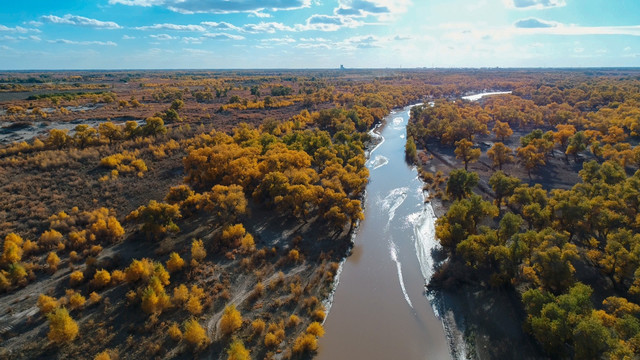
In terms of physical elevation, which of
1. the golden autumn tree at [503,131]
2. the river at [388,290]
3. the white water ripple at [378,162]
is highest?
the golden autumn tree at [503,131]

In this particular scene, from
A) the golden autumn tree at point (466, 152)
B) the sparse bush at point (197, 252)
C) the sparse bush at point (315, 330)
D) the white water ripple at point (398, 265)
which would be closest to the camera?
the sparse bush at point (315, 330)

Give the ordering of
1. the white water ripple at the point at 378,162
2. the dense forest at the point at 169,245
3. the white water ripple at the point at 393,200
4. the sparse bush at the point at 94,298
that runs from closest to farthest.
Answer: the dense forest at the point at 169,245 → the sparse bush at the point at 94,298 → the white water ripple at the point at 393,200 → the white water ripple at the point at 378,162

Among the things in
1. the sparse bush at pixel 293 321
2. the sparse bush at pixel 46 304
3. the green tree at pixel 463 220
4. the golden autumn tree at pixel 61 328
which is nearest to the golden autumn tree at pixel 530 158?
the green tree at pixel 463 220

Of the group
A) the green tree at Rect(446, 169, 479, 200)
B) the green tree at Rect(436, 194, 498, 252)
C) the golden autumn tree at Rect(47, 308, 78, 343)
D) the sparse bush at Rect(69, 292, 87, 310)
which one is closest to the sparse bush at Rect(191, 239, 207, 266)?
the sparse bush at Rect(69, 292, 87, 310)

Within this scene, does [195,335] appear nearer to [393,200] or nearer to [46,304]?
[46,304]

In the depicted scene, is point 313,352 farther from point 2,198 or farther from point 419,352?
point 2,198

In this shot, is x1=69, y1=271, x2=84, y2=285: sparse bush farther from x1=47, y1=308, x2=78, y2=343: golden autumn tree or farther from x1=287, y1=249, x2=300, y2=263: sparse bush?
x1=287, y1=249, x2=300, y2=263: sparse bush

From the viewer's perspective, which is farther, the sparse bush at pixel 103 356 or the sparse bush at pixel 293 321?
the sparse bush at pixel 293 321

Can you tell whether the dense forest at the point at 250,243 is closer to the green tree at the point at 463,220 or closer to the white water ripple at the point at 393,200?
the green tree at the point at 463,220

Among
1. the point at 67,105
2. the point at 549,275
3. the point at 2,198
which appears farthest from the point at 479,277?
the point at 67,105
